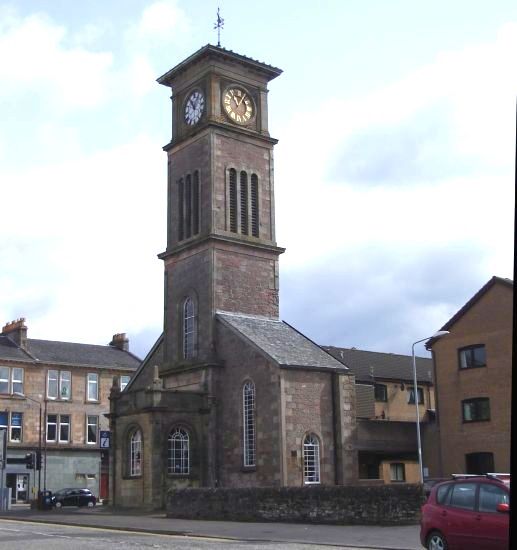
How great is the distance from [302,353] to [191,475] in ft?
27.2

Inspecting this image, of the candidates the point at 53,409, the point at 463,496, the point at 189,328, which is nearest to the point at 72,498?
the point at 53,409

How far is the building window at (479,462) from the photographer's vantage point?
42.5m

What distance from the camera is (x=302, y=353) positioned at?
143 ft

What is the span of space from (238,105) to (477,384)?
67.8 ft

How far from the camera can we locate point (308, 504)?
94.7 ft

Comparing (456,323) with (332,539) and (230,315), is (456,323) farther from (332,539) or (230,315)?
(332,539)

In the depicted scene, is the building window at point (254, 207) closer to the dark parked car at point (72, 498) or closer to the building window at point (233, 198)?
the building window at point (233, 198)

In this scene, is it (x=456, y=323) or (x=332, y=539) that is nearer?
(x=332, y=539)

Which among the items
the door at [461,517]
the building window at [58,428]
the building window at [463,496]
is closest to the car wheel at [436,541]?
the door at [461,517]

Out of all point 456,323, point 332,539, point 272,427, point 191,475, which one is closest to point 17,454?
point 191,475

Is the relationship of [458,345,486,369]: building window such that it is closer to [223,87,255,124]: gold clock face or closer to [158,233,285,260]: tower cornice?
[158,233,285,260]: tower cornice

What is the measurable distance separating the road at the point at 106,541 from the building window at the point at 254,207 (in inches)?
912

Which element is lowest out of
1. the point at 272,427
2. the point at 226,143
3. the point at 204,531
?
the point at 204,531

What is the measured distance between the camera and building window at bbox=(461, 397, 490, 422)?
43.0 metres
